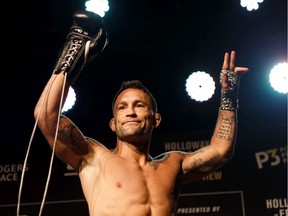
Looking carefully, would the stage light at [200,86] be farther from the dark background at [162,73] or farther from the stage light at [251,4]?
the stage light at [251,4]

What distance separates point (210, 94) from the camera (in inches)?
129

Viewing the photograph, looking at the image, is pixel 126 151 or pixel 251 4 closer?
pixel 126 151

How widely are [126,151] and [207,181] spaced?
143 centimetres

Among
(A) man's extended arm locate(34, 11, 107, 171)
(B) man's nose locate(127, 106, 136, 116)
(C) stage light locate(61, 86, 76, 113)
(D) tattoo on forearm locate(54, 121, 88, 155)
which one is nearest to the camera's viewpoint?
(A) man's extended arm locate(34, 11, 107, 171)

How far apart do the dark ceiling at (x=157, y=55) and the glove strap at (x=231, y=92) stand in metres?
1.30

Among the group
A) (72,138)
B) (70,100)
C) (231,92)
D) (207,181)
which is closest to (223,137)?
(231,92)

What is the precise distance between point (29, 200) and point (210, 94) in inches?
51.0

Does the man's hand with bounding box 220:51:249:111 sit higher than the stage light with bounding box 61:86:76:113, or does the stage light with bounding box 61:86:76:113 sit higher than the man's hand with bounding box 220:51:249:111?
the man's hand with bounding box 220:51:249:111

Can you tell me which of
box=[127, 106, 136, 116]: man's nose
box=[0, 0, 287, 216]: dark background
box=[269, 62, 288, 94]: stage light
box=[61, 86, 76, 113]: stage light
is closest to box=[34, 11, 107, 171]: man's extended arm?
box=[127, 106, 136, 116]: man's nose

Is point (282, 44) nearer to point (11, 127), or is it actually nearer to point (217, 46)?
point (217, 46)

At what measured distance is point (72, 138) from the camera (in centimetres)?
175

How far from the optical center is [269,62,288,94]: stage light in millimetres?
3180

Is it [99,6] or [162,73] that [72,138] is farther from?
[162,73]

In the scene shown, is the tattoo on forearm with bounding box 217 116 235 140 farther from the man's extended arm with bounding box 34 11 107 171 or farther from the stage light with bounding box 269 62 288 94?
the stage light with bounding box 269 62 288 94
